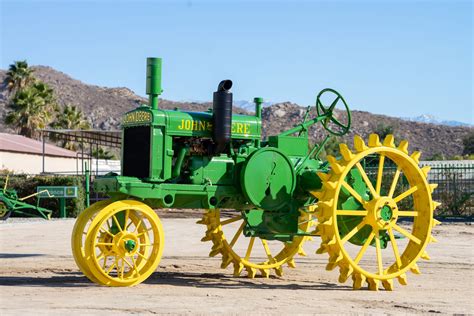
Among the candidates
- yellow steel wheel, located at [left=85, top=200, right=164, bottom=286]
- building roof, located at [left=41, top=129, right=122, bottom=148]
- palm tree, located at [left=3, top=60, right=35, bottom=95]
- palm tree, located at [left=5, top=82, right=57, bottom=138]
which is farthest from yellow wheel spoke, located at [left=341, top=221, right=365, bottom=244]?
palm tree, located at [left=3, top=60, right=35, bottom=95]

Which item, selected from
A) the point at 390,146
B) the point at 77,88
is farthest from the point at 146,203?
the point at 77,88

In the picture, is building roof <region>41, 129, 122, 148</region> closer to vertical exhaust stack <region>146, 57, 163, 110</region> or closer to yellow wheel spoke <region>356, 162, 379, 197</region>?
vertical exhaust stack <region>146, 57, 163, 110</region>

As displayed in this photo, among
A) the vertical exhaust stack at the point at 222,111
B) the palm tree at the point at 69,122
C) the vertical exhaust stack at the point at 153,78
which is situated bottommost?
the vertical exhaust stack at the point at 222,111

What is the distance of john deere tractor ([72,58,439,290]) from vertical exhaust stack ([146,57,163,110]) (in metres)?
0.01

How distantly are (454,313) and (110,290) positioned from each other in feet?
13.4

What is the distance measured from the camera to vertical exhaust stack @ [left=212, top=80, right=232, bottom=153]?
10906 mm

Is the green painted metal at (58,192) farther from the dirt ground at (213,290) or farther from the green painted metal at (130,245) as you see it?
the green painted metal at (130,245)

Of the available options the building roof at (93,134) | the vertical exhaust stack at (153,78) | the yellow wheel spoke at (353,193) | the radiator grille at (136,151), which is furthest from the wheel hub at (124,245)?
the building roof at (93,134)

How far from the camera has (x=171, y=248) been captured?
17250 millimetres

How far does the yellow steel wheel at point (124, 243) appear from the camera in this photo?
1010 cm

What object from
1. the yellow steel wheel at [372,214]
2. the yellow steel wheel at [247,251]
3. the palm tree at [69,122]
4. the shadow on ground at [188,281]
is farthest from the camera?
the palm tree at [69,122]

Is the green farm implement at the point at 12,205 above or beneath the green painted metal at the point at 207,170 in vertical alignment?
beneath

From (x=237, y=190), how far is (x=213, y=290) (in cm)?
156

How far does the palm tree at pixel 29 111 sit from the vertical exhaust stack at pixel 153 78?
150 ft
